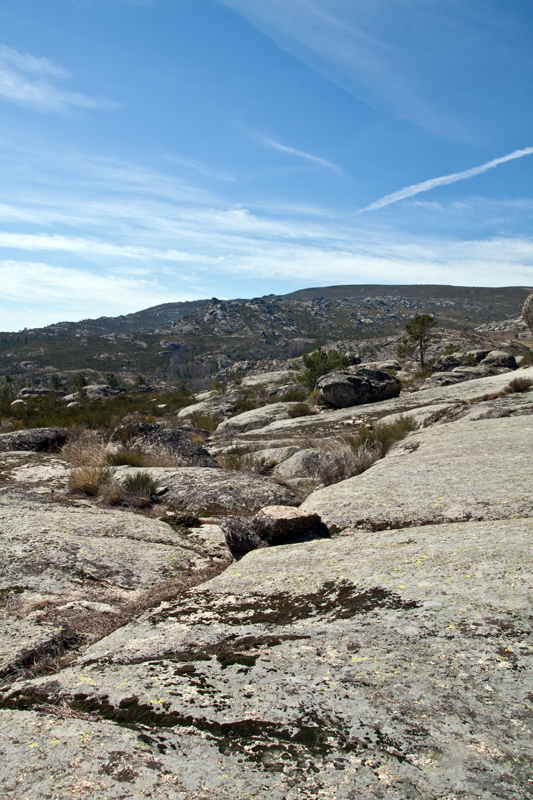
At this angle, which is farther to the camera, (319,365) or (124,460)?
(319,365)

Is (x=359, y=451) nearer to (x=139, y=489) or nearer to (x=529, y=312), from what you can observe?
(x=139, y=489)

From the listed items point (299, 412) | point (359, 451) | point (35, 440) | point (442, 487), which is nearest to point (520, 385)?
point (359, 451)

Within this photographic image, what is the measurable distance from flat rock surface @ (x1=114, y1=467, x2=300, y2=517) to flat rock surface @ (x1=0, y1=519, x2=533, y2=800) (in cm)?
379

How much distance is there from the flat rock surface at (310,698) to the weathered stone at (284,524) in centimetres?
185

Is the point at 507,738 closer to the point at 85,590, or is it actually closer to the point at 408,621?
the point at 408,621

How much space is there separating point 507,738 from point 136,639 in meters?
2.47

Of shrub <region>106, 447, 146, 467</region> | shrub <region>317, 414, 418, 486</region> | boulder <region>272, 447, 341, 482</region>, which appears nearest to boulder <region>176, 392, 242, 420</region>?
shrub <region>106, 447, 146, 467</region>

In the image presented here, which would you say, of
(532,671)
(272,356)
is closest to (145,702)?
(532,671)

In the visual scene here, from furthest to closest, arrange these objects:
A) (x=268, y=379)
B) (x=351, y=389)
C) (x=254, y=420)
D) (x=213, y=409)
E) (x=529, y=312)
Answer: (x=268, y=379)
(x=213, y=409)
(x=351, y=389)
(x=254, y=420)
(x=529, y=312)

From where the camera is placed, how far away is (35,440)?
42.7 feet

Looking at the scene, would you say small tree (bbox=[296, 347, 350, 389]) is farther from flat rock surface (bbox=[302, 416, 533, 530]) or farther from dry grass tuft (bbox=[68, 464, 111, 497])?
dry grass tuft (bbox=[68, 464, 111, 497])

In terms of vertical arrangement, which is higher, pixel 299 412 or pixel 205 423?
pixel 299 412

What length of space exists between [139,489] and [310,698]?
627 cm

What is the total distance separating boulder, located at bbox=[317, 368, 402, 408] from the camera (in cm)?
2133
